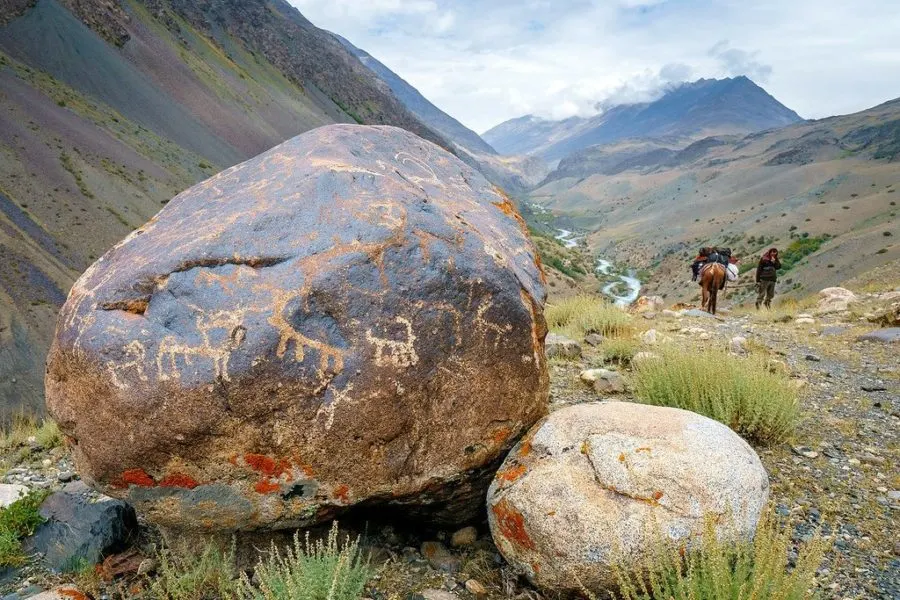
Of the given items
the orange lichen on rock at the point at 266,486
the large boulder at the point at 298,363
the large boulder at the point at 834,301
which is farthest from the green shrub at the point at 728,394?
the large boulder at the point at 834,301

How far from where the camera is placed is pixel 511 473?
330cm

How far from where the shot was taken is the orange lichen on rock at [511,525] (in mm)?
3041

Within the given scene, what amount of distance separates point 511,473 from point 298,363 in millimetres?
1354

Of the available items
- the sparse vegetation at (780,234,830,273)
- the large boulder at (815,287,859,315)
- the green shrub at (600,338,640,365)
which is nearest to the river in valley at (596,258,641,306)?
the sparse vegetation at (780,234,830,273)

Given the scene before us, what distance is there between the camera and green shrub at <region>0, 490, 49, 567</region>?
3475 millimetres

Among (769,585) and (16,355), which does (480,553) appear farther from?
(16,355)

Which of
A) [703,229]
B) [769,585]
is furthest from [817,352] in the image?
[703,229]

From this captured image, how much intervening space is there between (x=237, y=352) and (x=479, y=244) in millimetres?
1542

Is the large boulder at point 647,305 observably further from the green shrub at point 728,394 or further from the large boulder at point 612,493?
the large boulder at point 612,493

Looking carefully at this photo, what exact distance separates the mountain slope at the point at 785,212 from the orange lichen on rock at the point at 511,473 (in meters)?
24.7

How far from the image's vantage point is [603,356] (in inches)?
275

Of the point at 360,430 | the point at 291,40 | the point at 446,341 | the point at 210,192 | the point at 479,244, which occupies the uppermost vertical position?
the point at 291,40

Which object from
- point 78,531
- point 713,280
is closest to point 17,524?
point 78,531

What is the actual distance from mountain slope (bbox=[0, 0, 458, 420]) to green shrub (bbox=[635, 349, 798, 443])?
11.4 metres
